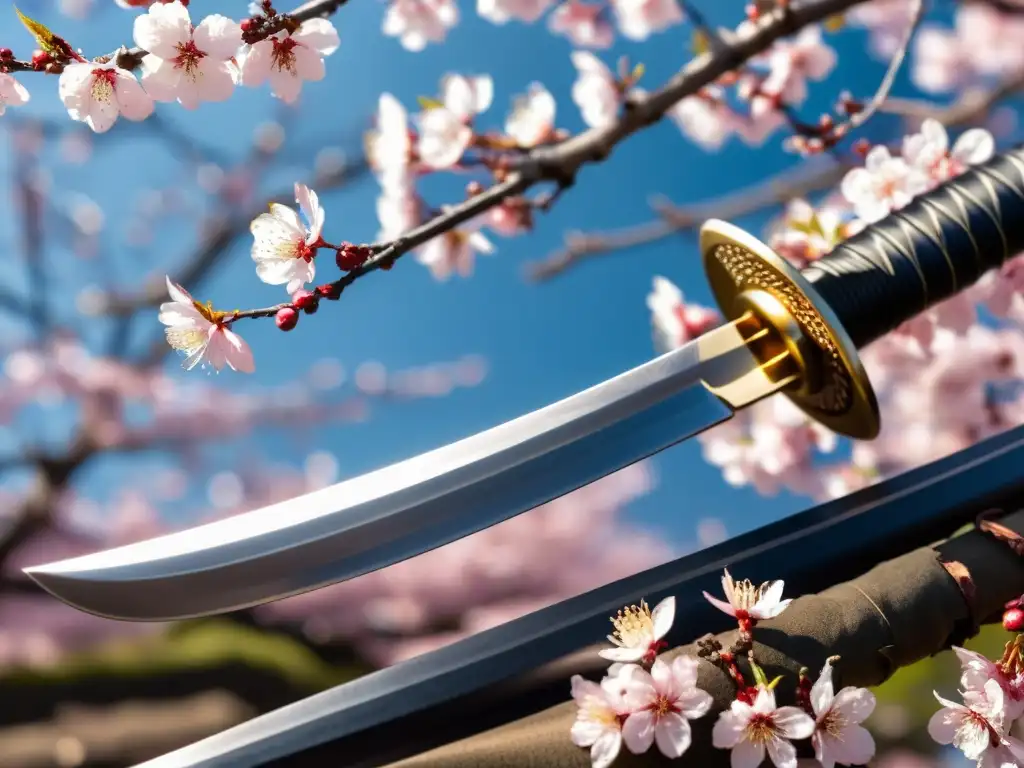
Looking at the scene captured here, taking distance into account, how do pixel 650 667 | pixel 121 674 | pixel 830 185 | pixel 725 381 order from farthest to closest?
pixel 121 674, pixel 830 185, pixel 725 381, pixel 650 667

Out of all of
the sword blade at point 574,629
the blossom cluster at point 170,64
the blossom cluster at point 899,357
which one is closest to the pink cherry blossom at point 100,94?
the blossom cluster at point 170,64

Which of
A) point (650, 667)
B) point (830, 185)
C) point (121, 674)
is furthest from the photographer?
point (121, 674)

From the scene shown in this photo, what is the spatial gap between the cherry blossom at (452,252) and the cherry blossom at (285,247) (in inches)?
17.5

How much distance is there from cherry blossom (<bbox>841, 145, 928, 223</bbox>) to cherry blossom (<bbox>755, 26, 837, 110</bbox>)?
14.4 inches

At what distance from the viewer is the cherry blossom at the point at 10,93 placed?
576 millimetres

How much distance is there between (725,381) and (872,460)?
0.89 metres

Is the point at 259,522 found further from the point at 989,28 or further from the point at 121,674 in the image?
the point at 121,674

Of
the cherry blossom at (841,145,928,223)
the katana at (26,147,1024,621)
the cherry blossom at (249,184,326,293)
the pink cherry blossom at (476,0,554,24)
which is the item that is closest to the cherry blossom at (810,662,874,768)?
the katana at (26,147,1024,621)

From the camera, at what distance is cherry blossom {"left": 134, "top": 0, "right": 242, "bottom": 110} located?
57 cm

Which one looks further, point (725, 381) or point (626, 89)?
point (626, 89)

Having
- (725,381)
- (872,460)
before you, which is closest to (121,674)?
(872,460)

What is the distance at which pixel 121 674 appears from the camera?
2.56 meters

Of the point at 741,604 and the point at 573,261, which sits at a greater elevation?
the point at 573,261

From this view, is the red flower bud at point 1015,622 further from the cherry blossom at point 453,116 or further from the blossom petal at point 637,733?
the cherry blossom at point 453,116
